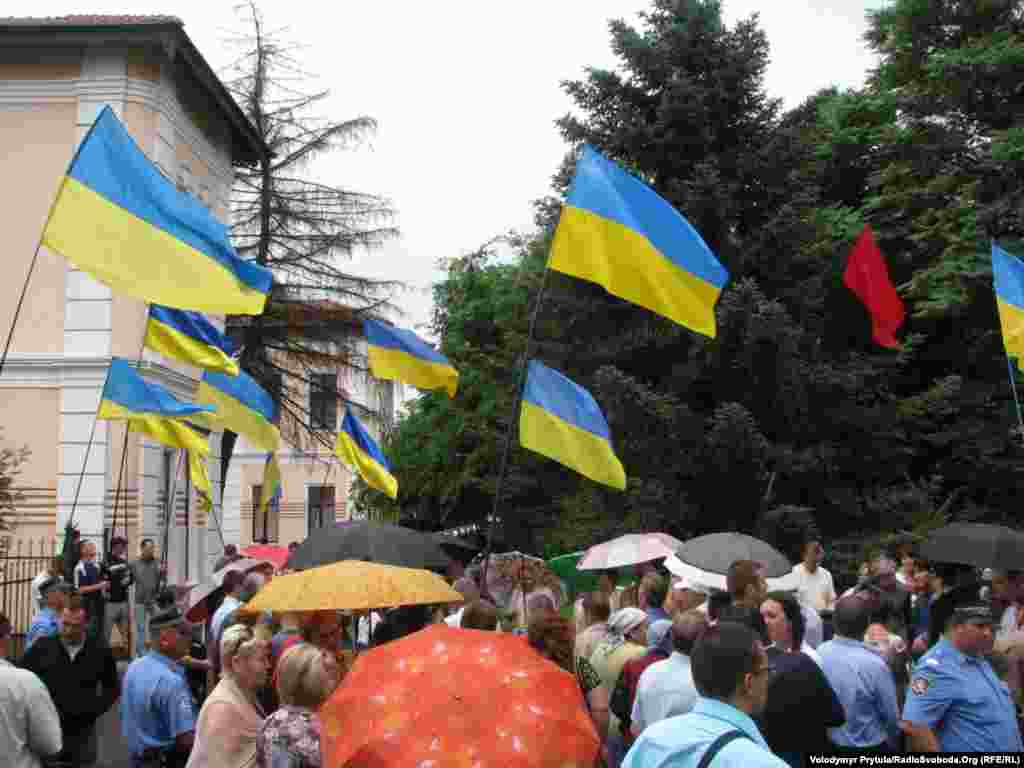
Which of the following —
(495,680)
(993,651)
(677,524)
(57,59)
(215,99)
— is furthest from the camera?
(215,99)

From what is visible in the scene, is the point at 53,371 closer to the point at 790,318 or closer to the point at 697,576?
the point at 790,318

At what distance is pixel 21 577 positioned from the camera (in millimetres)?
22531

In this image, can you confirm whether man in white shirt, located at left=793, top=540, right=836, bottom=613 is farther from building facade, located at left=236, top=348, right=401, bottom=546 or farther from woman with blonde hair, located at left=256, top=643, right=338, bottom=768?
building facade, located at left=236, top=348, right=401, bottom=546

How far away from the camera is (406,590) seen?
26.7ft

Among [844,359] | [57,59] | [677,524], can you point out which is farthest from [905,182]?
[57,59]

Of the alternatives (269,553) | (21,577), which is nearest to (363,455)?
(269,553)

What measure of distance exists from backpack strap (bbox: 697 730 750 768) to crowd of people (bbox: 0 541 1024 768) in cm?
1

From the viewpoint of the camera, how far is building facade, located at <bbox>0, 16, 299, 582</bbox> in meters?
23.6

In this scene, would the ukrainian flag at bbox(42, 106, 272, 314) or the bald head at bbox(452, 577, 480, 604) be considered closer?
the ukrainian flag at bbox(42, 106, 272, 314)

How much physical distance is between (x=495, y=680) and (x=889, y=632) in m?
5.65

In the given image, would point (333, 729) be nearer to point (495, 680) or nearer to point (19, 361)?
point (495, 680)

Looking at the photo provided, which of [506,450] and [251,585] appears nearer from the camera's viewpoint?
[506,450]

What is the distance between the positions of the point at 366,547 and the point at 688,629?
181 inches

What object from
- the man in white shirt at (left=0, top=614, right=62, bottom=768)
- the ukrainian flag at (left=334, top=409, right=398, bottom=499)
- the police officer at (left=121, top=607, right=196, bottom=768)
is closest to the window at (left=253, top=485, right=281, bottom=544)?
the ukrainian flag at (left=334, top=409, right=398, bottom=499)
